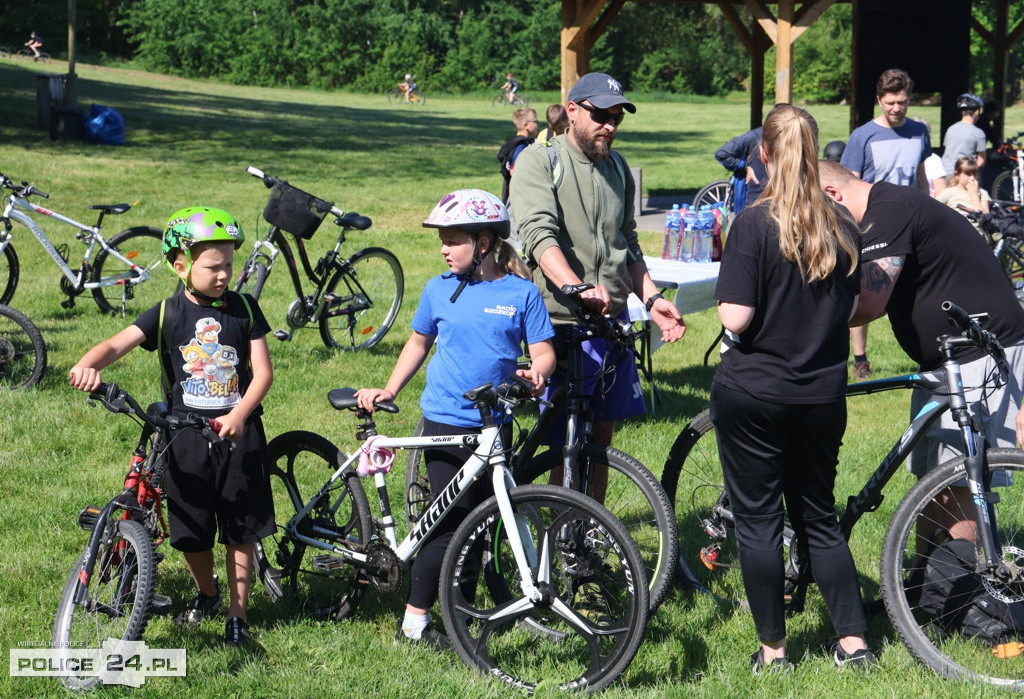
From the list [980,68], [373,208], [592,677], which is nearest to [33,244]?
[373,208]

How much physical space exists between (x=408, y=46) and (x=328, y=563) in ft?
193

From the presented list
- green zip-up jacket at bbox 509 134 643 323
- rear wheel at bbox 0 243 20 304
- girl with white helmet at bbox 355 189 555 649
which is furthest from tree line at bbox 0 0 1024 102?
girl with white helmet at bbox 355 189 555 649

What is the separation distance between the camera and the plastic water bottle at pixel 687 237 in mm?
8492

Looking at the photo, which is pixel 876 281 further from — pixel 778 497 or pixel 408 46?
pixel 408 46

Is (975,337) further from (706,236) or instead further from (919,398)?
(706,236)

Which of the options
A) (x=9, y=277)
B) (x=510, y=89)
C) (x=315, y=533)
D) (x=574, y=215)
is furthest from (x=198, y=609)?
(x=510, y=89)

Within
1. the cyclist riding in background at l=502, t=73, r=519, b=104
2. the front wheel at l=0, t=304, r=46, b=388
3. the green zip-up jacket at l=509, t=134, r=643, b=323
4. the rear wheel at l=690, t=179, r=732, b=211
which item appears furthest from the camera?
the cyclist riding in background at l=502, t=73, r=519, b=104

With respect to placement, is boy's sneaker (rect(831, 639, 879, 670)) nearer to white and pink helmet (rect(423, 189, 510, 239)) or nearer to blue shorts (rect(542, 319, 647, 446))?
blue shorts (rect(542, 319, 647, 446))

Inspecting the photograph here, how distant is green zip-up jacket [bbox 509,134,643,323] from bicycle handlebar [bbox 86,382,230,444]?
1569 millimetres

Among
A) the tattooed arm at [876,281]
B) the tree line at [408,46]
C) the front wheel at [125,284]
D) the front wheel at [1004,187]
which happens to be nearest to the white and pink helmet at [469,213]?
the tattooed arm at [876,281]

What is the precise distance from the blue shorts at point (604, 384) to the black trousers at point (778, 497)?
0.81 meters

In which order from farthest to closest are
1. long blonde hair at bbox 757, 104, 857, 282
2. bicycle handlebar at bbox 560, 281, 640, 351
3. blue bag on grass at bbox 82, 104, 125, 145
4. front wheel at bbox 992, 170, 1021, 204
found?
blue bag on grass at bbox 82, 104, 125, 145 → front wheel at bbox 992, 170, 1021, 204 → bicycle handlebar at bbox 560, 281, 640, 351 → long blonde hair at bbox 757, 104, 857, 282

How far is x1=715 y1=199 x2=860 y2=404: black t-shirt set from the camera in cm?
373

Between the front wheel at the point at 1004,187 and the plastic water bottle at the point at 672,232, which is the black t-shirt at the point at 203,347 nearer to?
the plastic water bottle at the point at 672,232
